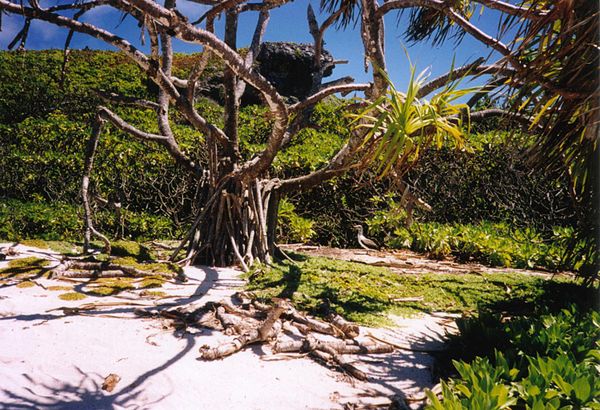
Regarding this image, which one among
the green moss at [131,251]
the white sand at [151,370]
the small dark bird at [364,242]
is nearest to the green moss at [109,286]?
the white sand at [151,370]

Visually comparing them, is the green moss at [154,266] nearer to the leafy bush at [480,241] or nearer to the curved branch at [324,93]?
the curved branch at [324,93]

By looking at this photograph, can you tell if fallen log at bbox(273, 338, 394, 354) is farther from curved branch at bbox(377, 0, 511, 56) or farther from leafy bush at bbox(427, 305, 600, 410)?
curved branch at bbox(377, 0, 511, 56)

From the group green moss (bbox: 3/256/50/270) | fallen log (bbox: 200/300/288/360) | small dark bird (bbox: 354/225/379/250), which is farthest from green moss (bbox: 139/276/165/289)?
small dark bird (bbox: 354/225/379/250)

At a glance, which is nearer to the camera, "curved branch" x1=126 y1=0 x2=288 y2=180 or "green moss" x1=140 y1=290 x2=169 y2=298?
"curved branch" x1=126 y1=0 x2=288 y2=180

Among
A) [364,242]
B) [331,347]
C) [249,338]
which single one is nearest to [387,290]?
[331,347]

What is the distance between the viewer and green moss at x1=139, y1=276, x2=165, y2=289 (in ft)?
11.1

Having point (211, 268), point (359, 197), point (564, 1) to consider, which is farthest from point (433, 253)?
point (564, 1)

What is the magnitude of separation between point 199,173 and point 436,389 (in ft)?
13.7

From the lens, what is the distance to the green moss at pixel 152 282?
3385mm

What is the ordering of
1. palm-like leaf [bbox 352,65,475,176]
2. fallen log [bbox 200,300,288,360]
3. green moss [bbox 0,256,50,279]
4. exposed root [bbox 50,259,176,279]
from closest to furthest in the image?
fallen log [bbox 200,300,288,360] < palm-like leaf [bbox 352,65,475,176] < green moss [bbox 0,256,50,279] < exposed root [bbox 50,259,176,279]

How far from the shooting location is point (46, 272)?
3424 mm

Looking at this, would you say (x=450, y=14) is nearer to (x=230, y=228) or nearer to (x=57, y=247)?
(x=230, y=228)

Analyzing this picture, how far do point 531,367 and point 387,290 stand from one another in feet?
7.43

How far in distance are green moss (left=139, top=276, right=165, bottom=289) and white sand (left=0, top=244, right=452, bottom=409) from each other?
729mm
